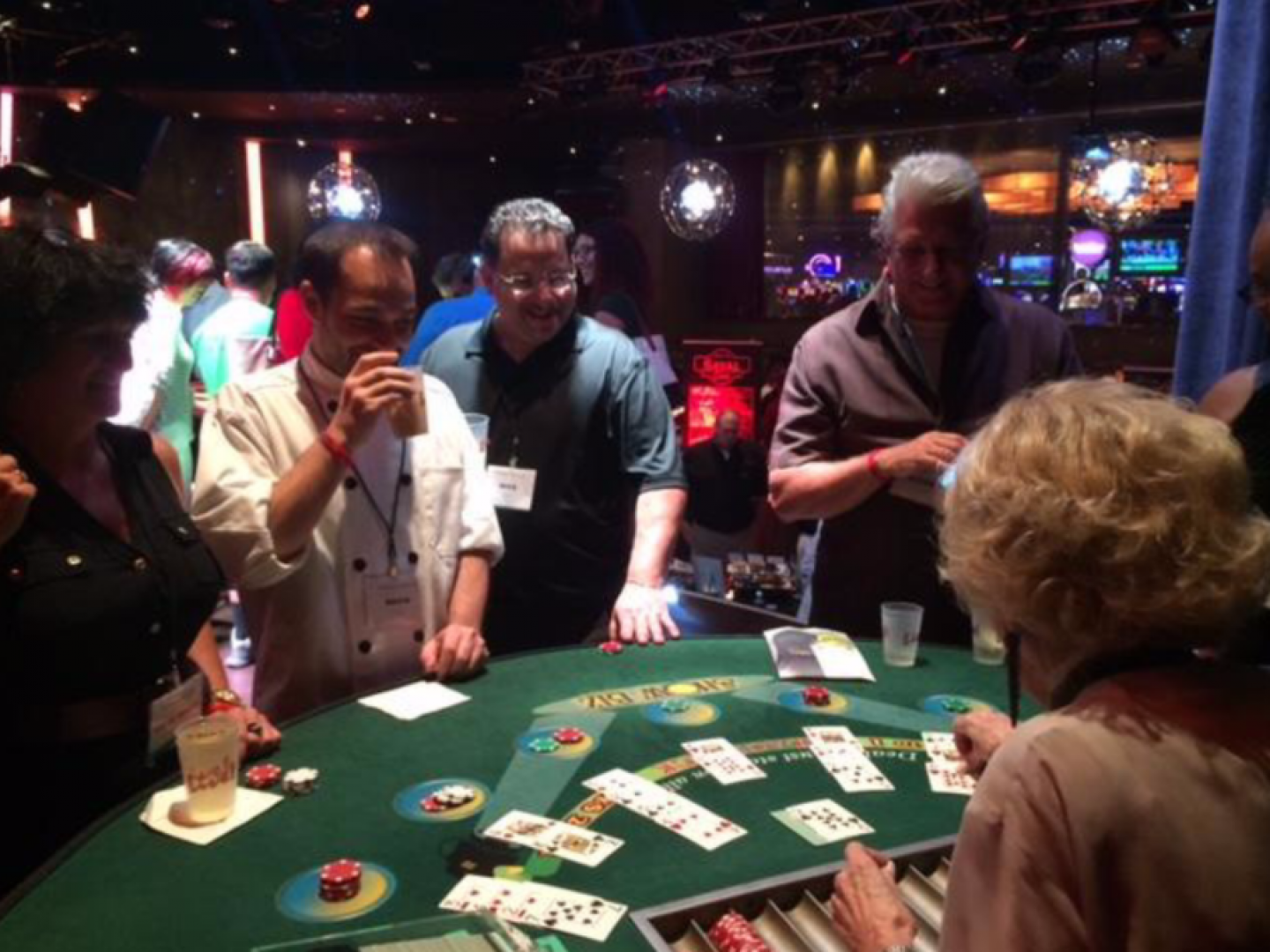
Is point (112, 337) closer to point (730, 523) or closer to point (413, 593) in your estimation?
point (413, 593)

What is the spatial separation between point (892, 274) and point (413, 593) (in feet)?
4.22

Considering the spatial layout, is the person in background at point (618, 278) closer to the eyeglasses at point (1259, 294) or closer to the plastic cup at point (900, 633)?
the plastic cup at point (900, 633)

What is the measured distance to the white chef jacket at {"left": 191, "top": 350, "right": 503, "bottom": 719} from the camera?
1.93m

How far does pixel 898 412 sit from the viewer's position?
2.39 meters

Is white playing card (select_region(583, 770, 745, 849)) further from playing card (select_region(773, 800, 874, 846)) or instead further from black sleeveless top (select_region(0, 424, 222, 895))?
black sleeveless top (select_region(0, 424, 222, 895))

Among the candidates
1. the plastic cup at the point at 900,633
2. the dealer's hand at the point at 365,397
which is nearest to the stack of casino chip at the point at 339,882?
the dealer's hand at the point at 365,397

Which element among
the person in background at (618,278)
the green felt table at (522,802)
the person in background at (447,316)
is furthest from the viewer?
the person in background at (618,278)

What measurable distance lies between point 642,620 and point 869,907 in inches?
44.8

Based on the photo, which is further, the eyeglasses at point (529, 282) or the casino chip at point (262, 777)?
the eyeglasses at point (529, 282)

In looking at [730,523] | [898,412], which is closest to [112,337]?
[898,412]

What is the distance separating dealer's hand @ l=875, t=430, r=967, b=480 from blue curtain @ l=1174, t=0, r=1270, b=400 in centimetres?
58

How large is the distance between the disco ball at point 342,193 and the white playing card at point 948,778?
8.22 metres

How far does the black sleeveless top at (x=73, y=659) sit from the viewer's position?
1565 millimetres

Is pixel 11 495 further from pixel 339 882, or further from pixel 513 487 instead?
pixel 513 487
